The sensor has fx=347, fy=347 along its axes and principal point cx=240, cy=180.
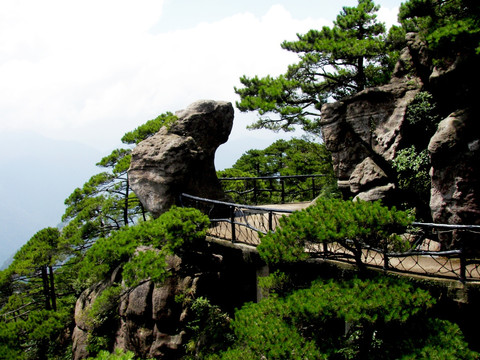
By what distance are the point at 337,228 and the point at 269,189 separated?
8253 mm

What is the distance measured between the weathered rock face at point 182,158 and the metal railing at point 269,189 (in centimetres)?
214

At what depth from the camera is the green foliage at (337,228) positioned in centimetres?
486

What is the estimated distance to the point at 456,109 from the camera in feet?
23.5

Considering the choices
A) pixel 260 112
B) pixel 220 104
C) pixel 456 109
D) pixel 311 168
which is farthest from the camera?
pixel 311 168

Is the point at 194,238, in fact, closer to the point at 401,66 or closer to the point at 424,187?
the point at 424,187

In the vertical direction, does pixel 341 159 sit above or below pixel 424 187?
above

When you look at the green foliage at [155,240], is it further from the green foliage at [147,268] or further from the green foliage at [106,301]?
the green foliage at [106,301]

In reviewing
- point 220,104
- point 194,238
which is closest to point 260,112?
point 220,104

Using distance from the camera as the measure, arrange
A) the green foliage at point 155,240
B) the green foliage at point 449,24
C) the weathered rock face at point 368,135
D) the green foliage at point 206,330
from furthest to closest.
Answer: the weathered rock face at point 368,135 → the green foliage at point 206,330 → the green foliage at point 155,240 → the green foliage at point 449,24

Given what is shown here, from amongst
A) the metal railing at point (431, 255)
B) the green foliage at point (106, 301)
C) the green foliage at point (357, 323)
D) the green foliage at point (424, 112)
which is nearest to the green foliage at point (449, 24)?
the green foliage at point (424, 112)

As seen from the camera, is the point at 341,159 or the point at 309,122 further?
the point at 309,122

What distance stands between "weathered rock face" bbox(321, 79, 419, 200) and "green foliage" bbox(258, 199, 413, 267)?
10.6 ft

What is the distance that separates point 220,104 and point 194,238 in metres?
5.05

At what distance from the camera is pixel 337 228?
4.96 meters
